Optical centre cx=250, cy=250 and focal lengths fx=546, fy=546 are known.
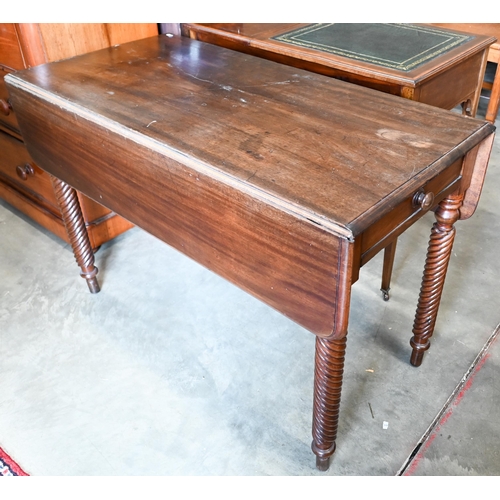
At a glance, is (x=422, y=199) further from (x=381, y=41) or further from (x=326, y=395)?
(x=381, y=41)

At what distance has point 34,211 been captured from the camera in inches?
84.4

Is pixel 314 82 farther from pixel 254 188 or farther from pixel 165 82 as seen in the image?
pixel 254 188

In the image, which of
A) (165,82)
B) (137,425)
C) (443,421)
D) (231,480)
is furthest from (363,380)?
(165,82)

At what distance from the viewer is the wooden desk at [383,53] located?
1.43 meters

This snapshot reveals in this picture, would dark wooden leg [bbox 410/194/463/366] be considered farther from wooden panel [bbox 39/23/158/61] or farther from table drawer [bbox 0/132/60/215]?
table drawer [bbox 0/132/60/215]

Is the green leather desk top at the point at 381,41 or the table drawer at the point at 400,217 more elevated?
the green leather desk top at the point at 381,41

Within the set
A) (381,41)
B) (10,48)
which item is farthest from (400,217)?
(10,48)

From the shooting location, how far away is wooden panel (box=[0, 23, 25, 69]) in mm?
1646

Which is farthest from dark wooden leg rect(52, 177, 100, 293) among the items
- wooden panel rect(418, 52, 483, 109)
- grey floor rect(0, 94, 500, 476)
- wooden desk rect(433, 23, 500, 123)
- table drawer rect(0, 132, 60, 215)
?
wooden desk rect(433, 23, 500, 123)

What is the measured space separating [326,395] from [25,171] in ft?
4.57

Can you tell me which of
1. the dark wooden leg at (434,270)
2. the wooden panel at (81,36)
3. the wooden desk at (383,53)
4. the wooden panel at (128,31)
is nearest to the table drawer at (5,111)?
the wooden panel at (81,36)

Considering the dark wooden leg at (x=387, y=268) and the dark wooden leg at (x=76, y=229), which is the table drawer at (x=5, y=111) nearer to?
the dark wooden leg at (x=76, y=229)

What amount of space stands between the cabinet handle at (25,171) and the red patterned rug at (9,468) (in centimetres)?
101

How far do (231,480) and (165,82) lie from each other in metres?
1.00
